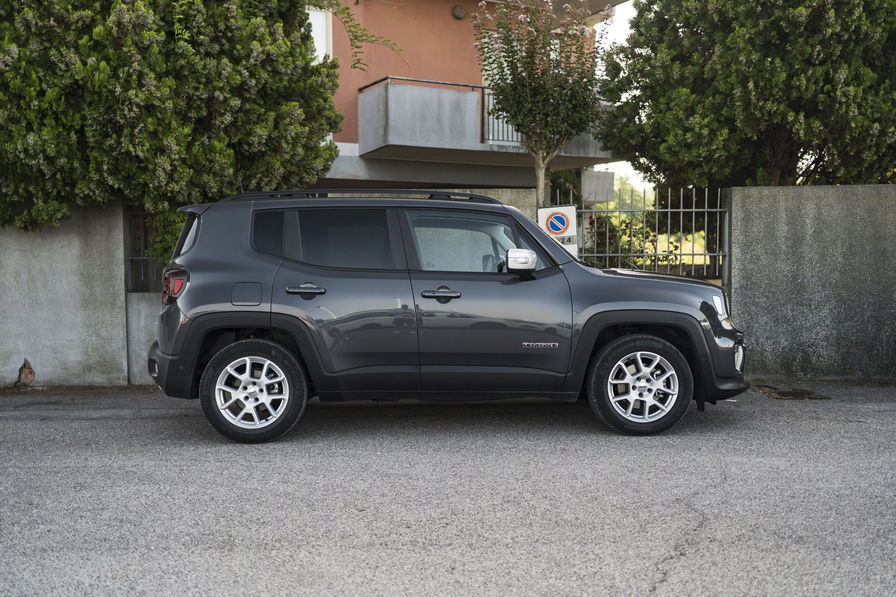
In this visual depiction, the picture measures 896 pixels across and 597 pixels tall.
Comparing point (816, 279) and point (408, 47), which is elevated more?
point (408, 47)

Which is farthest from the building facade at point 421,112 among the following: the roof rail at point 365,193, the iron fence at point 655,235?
the roof rail at point 365,193

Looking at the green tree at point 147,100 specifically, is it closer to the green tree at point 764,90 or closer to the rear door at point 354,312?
the rear door at point 354,312

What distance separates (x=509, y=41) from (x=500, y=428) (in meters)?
7.11

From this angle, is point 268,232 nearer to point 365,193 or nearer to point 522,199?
point 365,193

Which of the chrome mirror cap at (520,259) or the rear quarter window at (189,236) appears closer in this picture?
the chrome mirror cap at (520,259)

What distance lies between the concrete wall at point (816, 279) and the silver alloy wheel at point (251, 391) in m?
5.79

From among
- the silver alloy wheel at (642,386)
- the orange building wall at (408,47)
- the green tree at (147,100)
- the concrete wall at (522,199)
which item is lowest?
the silver alloy wheel at (642,386)

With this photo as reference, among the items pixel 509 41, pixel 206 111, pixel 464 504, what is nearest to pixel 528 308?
pixel 464 504

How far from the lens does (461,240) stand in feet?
22.2

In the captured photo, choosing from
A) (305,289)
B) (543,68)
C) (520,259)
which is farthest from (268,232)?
(543,68)

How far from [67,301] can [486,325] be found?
223 inches

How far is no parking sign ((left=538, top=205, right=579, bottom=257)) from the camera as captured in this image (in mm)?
9594

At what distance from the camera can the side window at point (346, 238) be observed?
21.7ft

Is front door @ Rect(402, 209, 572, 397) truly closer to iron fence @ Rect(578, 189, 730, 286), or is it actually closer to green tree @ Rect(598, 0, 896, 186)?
iron fence @ Rect(578, 189, 730, 286)
